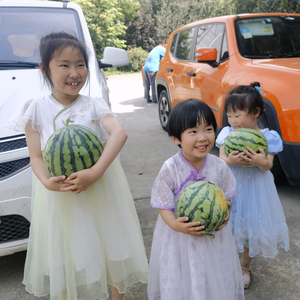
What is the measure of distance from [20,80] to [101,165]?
1625mm

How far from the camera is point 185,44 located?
19.3 ft

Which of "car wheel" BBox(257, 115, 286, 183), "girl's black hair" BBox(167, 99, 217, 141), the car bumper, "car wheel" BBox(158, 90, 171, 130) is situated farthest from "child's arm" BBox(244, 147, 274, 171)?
"car wheel" BBox(158, 90, 171, 130)

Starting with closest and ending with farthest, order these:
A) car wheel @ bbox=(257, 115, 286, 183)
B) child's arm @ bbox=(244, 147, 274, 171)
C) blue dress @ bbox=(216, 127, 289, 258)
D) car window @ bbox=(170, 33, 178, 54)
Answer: child's arm @ bbox=(244, 147, 274, 171) → blue dress @ bbox=(216, 127, 289, 258) → car wheel @ bbox=(257, 115, 286, 183) → car window @ bbox=(170, 33, 178, 54)

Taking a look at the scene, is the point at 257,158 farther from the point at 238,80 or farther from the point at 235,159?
the point at 238,80

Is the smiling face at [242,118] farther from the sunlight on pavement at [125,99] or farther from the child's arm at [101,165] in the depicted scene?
the sunlight on pavement at [125,99]

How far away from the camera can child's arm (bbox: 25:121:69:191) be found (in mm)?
1756

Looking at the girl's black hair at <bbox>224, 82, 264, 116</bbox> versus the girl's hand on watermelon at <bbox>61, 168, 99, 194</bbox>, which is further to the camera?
the girl's black hair at <bbox>224, 82, 264, 116</bbox>

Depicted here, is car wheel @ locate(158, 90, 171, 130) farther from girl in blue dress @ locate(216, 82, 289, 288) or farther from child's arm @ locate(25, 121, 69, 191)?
child's arm @ locate(25, 121, 69, 191)

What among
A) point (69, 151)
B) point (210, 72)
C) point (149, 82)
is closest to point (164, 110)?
point (210, 72)

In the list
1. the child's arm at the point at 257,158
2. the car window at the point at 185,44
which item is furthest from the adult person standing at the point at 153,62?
the child's arm at the point at 257,158

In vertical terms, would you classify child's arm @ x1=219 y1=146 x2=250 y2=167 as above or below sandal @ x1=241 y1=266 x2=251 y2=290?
above

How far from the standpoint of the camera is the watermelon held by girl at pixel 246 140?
7.16 ft

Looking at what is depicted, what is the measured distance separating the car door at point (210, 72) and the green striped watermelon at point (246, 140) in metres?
2.04

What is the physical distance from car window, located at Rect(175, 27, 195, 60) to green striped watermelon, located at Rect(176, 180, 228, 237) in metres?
4.34
